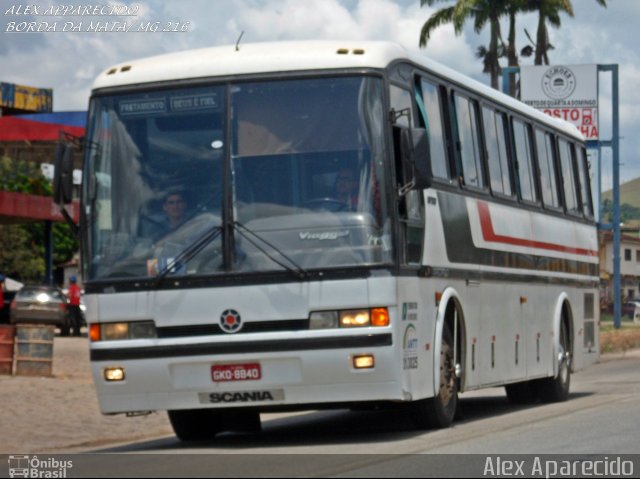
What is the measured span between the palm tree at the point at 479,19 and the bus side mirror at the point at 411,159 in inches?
1793

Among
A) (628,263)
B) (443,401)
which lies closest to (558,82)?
(443,401)

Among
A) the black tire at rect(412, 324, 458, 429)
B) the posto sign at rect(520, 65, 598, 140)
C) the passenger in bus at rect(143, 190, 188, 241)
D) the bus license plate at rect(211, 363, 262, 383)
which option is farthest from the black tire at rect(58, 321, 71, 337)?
the bus license plate at rect(211, 363, 262, 383)

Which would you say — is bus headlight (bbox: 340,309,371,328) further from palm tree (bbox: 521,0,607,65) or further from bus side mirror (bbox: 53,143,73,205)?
palm tree (bbox: 521,0,607,65)

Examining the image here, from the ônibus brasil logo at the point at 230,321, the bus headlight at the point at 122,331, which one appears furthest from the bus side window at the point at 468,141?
the bus headlight at the point at 122,331

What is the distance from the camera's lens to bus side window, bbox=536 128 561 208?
60.4ft

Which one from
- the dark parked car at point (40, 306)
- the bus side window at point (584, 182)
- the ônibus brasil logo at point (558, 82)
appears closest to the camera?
the bus side window at point (584, 182)

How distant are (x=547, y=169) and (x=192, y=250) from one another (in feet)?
25.4

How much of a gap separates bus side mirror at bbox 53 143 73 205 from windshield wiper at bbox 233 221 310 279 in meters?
1.54

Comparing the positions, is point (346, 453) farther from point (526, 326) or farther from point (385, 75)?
point (526, 326)

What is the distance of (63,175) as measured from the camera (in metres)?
12.5

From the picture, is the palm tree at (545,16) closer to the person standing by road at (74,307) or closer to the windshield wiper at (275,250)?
the person standing by road at (74,307)

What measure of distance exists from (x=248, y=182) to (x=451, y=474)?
3.58 m

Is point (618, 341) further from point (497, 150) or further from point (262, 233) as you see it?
point (262, 233)

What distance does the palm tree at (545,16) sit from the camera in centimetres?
5762
